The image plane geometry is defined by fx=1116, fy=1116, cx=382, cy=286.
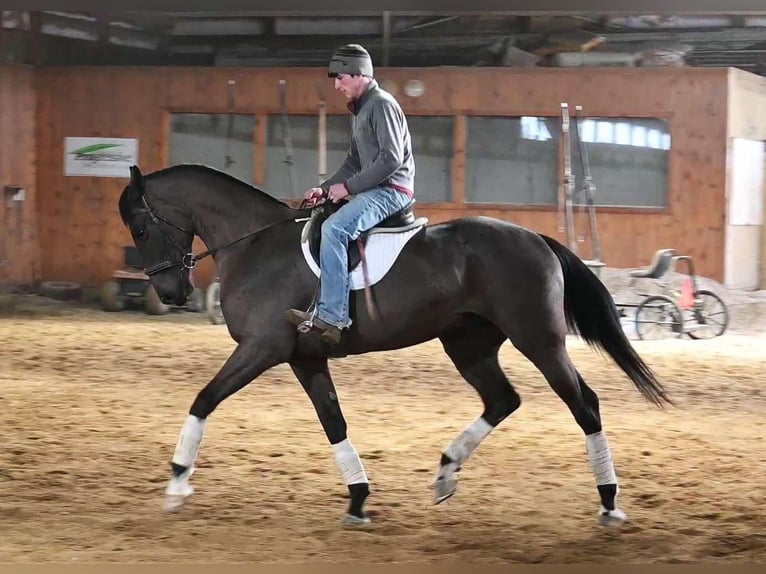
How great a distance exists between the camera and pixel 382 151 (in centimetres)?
432

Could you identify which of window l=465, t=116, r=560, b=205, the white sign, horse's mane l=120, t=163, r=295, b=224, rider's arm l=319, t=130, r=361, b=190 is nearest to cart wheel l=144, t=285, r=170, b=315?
the white sign

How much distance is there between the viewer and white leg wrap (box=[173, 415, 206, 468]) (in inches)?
168

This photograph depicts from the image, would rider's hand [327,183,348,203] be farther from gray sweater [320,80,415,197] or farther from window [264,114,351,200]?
window [264,114,351,200]

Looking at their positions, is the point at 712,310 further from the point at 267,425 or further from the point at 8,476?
the point at 8,476

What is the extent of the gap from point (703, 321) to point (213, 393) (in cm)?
744

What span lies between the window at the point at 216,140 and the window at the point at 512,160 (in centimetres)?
271

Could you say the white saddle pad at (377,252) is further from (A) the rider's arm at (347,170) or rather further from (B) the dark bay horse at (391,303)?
(A) the rider's arm at (347,170)

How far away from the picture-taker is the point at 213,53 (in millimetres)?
15211

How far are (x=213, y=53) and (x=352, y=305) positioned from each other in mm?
11524

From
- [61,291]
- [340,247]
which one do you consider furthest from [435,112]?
[340,247]

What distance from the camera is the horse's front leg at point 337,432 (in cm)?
429

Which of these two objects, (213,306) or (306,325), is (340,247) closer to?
(306,325)

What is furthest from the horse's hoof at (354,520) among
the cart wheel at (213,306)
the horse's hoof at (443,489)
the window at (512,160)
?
the window at (512,160)

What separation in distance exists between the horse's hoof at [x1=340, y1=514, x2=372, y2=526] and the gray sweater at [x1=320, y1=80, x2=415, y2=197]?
1258mm
